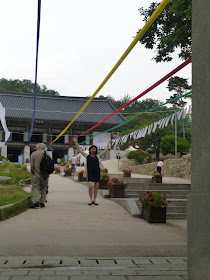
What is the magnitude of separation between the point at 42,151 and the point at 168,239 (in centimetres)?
440

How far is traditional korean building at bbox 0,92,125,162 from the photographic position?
4091 centimetres

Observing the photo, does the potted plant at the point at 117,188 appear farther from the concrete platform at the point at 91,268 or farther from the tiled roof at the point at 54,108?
the tiled roof at the point at 54,108

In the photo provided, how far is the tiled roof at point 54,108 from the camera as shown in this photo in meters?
42.5

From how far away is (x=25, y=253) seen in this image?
427 cm

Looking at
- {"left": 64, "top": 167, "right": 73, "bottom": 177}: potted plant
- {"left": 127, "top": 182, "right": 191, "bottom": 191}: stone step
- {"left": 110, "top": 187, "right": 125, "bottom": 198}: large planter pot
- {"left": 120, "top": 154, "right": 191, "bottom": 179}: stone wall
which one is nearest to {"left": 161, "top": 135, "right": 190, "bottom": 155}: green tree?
{"left": 120, "top": 154, "right": 191, "bottom": 179}: stone wall

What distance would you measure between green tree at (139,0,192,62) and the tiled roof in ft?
102

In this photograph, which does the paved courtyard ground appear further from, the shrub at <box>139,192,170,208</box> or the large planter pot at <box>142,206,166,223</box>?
the shrub at <box>139,192,170,208</box>

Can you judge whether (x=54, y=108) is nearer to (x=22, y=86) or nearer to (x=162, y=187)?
(x=22, y=86)


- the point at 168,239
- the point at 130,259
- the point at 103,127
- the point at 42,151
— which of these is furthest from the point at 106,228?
the point at 103,127

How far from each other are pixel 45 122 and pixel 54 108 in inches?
144

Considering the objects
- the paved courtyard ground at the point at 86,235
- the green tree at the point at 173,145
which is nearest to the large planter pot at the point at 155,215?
the paved courtyard ground at the point at 86,235

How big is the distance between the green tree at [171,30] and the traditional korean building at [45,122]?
2980 cm

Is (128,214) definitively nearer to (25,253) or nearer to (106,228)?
(106,228)

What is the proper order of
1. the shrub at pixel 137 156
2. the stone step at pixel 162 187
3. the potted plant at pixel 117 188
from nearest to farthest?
1. the potted plant at pixel 117 188
2. the stone step at pixel 162 187
3. the shrub at pixel 137 156
